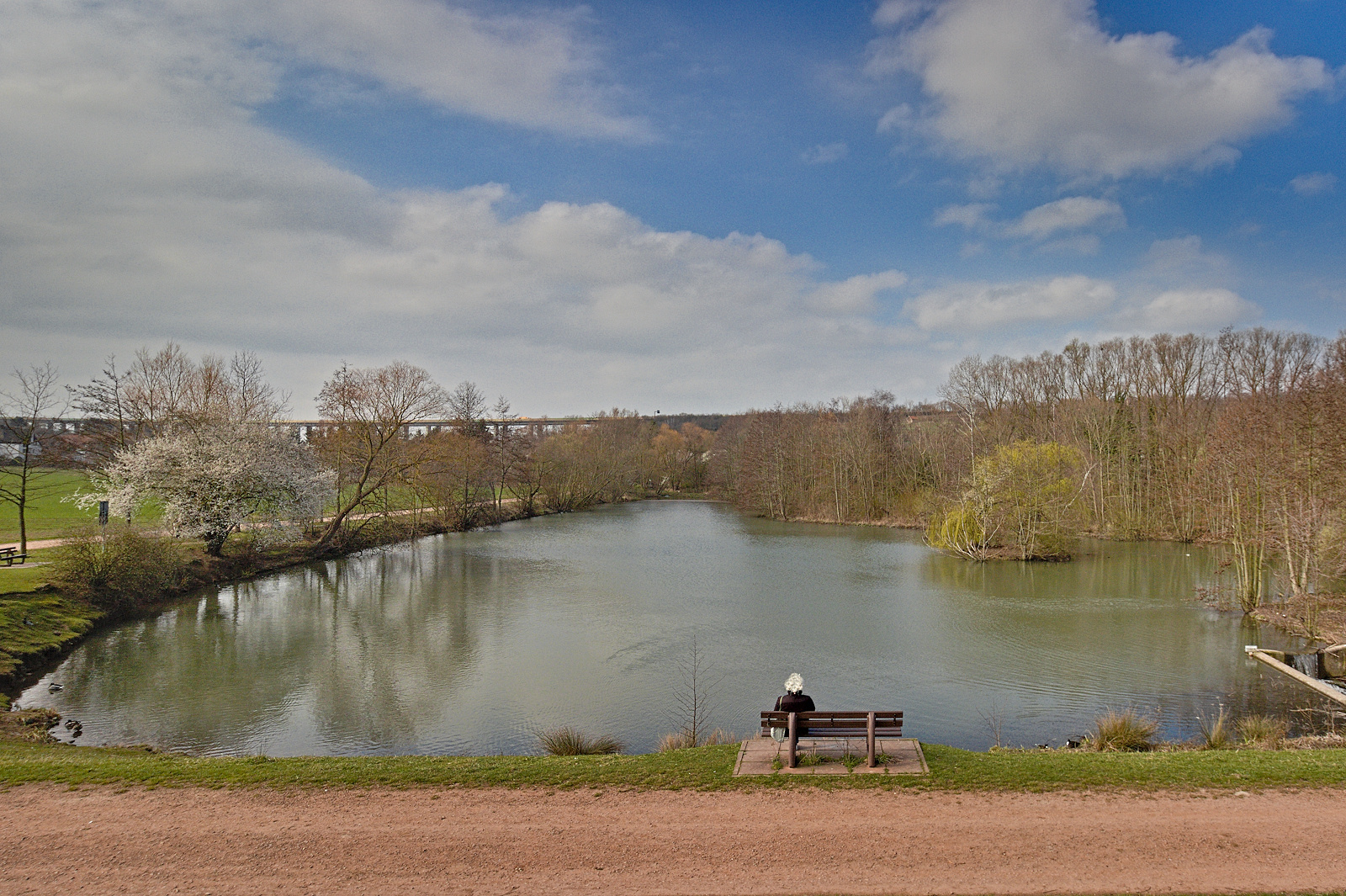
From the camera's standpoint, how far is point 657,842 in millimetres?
6578

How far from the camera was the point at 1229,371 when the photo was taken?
3753 cm

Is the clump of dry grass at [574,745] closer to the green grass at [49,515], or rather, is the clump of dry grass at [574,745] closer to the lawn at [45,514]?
the lawn at [45,514]

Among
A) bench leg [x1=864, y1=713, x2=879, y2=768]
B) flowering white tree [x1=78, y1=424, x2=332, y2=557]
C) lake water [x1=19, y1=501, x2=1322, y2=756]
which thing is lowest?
lake water [x1=19, y1=501, x2=1322, y2=756]

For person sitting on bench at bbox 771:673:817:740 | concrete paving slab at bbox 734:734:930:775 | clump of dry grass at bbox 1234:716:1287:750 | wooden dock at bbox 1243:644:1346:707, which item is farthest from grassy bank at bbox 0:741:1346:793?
wooden dock at bbox 1243:644:1346:707

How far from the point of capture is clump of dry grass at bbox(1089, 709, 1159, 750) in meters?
10.5

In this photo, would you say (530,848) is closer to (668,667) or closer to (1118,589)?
(668,667)

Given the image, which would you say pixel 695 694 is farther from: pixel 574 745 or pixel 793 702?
pixel 793 702

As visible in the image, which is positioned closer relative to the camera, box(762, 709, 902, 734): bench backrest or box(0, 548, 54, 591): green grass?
box(762, 709, 902, 734): bench backrest

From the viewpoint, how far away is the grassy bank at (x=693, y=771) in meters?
7.74

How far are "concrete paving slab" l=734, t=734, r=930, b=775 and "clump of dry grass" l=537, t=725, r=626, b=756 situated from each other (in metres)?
2.59

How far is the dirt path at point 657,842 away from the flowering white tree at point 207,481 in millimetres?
20923

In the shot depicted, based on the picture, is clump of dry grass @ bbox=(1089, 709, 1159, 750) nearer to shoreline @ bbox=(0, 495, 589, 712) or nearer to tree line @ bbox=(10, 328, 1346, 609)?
tree line @ bbox=(10, 328, 1346, 609)

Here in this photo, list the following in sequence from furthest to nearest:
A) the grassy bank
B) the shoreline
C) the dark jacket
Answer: the shoreline → the dark jacket → the grassy bank

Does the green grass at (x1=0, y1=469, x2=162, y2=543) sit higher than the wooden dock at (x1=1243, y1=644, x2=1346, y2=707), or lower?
higher
